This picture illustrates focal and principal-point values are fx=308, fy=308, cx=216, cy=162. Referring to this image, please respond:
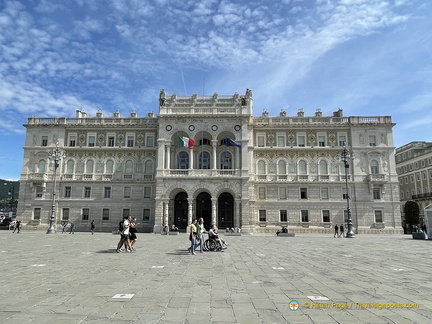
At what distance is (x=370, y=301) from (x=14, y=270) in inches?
445

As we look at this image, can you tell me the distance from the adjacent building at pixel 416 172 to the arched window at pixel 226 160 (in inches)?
1269

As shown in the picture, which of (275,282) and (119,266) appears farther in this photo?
(119,266)

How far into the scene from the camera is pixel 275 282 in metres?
9.22

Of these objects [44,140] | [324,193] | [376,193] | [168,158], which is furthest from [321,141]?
[44,140]

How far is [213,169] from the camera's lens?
137ft

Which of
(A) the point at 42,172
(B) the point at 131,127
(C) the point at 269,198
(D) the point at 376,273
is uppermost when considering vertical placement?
(B) the point at 131,127

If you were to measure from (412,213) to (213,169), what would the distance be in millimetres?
36681

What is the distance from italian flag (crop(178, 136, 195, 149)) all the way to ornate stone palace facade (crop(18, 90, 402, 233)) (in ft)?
0.64

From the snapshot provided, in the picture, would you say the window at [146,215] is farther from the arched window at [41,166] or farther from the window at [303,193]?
the window at [303,193]

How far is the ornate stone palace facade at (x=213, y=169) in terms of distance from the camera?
42.5 m

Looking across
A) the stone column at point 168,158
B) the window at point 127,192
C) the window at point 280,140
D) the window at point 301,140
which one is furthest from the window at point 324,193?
the window at point 127,192

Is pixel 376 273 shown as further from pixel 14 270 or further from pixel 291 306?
pixel 14 270

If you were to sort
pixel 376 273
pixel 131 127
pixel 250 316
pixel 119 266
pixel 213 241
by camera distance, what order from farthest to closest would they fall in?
pixel 131 127 < pixel 213 241 < pixel 119 266 < pixel 376 273 < pixel 250 316

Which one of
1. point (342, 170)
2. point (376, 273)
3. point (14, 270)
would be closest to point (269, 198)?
point (342, 170)
